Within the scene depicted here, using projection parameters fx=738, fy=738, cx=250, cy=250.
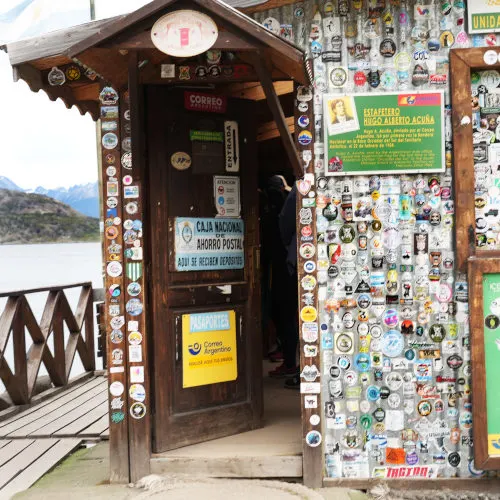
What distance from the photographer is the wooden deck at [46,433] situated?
4.87 meters

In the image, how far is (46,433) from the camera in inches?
233

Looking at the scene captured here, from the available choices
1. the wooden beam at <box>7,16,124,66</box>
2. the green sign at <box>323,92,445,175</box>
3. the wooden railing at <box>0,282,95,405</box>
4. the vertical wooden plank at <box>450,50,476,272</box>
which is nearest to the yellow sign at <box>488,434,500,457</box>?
the vertical wooden plank at <box>450,50,476,272</box>

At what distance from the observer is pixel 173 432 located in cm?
462

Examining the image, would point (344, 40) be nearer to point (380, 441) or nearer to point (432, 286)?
point (432, 286)

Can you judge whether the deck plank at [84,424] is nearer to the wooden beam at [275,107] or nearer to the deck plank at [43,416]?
the deck plank at [43,416]

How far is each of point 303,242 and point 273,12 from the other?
1.35 meters

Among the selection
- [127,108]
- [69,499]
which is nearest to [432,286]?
[127,108]

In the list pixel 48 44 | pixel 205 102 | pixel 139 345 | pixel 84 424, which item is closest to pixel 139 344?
pixel 139 345

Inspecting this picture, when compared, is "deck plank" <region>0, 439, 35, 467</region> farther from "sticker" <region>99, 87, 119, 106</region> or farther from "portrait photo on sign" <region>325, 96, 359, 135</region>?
"portrait photo on sign" <region>325, 96, 359, 135</region>

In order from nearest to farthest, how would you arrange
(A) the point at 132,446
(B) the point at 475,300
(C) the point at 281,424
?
(B) the point at 475,300, (A) the point at 132,446, (C) the point at 281,424

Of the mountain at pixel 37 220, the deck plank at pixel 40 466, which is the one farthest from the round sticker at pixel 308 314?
the mountain at pixel 37 220

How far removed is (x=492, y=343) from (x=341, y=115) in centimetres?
156

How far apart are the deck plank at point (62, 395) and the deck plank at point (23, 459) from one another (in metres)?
0.95

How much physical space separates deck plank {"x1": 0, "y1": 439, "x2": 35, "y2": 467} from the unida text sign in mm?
1973
